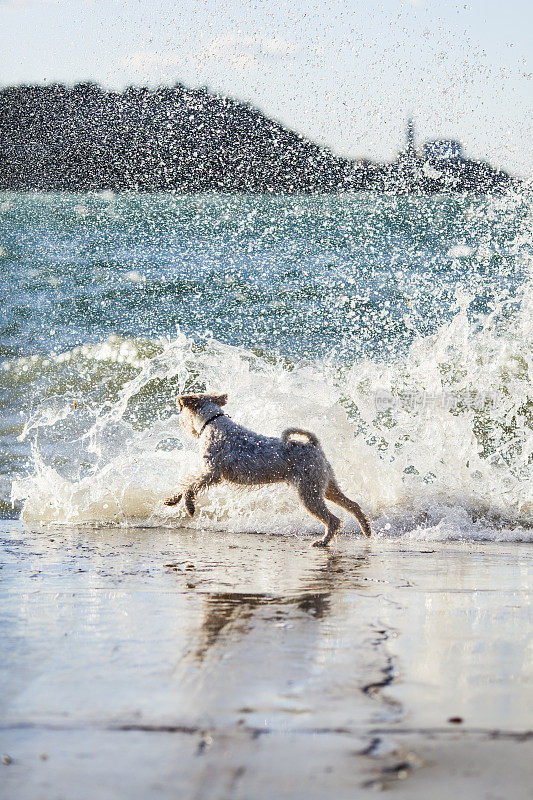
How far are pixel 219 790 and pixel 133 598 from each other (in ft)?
6.45

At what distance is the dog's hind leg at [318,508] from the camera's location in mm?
5969

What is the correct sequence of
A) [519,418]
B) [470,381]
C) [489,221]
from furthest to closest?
[489,221]
[519,418]
[470,381]

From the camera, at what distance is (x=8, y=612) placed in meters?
3.36

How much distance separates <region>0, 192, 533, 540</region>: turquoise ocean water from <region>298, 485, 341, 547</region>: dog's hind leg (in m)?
0.58

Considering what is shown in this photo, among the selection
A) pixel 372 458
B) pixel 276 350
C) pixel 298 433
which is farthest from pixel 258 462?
pixel 276 350

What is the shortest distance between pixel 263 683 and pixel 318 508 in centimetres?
A: 362

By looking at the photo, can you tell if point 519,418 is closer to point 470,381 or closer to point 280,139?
point 470,381

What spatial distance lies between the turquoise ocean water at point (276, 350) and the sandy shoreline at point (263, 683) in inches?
104

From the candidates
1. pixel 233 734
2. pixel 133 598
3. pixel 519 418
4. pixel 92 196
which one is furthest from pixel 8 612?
pixel 92 196

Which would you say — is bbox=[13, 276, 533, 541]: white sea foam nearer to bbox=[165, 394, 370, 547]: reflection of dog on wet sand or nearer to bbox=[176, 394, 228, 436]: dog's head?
bbox=[165, 394, 370, 547]: reflection of dog on wet sand

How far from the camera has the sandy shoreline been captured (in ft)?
5.96

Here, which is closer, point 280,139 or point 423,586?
point 423,586

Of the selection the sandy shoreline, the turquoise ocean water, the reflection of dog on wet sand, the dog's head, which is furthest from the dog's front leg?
the sandy shoreline

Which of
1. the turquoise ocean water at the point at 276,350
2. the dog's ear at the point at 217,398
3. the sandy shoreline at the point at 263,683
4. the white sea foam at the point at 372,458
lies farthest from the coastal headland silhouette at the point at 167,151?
the sandy shoreline at the point at 263,683
